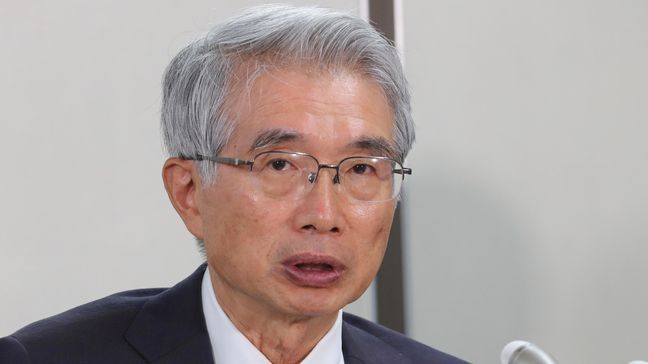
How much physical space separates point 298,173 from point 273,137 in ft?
0.21

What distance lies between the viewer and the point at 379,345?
1907 mm

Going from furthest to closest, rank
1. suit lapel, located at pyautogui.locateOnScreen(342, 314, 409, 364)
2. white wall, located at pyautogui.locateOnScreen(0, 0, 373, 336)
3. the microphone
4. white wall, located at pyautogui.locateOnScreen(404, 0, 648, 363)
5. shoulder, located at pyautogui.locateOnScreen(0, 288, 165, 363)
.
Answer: white wall, located at pyautogui.locateOnScreen(404, 0, 648, 363), white wall, located at pyautogui.locateOnScreen(0, 0, 373, 336), suit lapel, located at pyautogui.locateOnScreen(342, 314, 409, 364), shoulder, located at pyautogui.locateOnScreen(0, 288, 165, 363), the microphone

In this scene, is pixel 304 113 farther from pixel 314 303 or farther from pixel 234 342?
pixel 234 342

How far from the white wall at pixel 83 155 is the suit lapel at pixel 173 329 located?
0.42 m

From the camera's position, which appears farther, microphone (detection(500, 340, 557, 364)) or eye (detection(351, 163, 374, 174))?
eye (detection(351, 163, 374, 174))

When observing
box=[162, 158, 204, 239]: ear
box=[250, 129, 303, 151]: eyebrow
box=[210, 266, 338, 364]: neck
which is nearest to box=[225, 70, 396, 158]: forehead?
box=[250, 129, 303, 151]: eyebrow

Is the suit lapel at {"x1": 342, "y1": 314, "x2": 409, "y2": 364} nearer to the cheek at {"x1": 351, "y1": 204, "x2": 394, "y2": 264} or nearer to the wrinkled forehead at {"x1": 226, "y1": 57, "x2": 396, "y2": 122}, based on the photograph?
the cheek at {"x1": 351, "y1": 204, "x2": 394, "y2": 264}

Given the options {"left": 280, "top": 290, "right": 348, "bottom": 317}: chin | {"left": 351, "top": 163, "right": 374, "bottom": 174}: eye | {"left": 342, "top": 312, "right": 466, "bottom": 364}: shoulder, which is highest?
{"left": 351, "top": 163, "right": 374, "bottom": 174}: eye

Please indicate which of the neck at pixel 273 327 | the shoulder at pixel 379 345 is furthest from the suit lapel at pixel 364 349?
the neck at pixel 273 327

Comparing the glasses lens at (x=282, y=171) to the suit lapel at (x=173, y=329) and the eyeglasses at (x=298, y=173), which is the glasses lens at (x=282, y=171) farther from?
the suit lapel at (x=173, y=329)

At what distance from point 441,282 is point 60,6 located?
1.02 meters

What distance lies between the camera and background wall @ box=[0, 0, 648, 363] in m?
2.16

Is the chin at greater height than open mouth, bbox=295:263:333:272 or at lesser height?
lesser

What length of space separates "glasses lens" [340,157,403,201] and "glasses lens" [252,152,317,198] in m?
0.06
